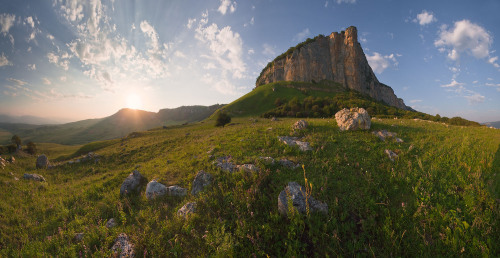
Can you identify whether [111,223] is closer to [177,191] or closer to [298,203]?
[177,191]

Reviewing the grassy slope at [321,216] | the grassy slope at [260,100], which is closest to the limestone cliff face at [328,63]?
the grassy slope at [260,100]

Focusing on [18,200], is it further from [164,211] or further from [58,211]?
[164,211]

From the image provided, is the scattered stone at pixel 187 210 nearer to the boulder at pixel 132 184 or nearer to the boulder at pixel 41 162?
the boulder at pixel 132 184

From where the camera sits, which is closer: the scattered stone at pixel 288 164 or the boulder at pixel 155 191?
the boulder at pixel 155 191

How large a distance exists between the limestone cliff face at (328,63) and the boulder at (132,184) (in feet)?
490

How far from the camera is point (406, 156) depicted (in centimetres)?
837

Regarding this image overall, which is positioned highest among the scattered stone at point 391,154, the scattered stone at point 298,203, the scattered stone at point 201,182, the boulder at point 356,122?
the boulder at point 356,122

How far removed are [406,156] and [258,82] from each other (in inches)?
7043

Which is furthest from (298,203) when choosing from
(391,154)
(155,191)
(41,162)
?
(41,162)

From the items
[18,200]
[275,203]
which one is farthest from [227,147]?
[18,200]

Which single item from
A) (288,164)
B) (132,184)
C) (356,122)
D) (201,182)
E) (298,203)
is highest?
(356,122)

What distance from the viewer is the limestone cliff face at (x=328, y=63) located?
14650cm

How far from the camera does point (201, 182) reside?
7797 mm

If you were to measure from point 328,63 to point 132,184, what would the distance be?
17722 cm
